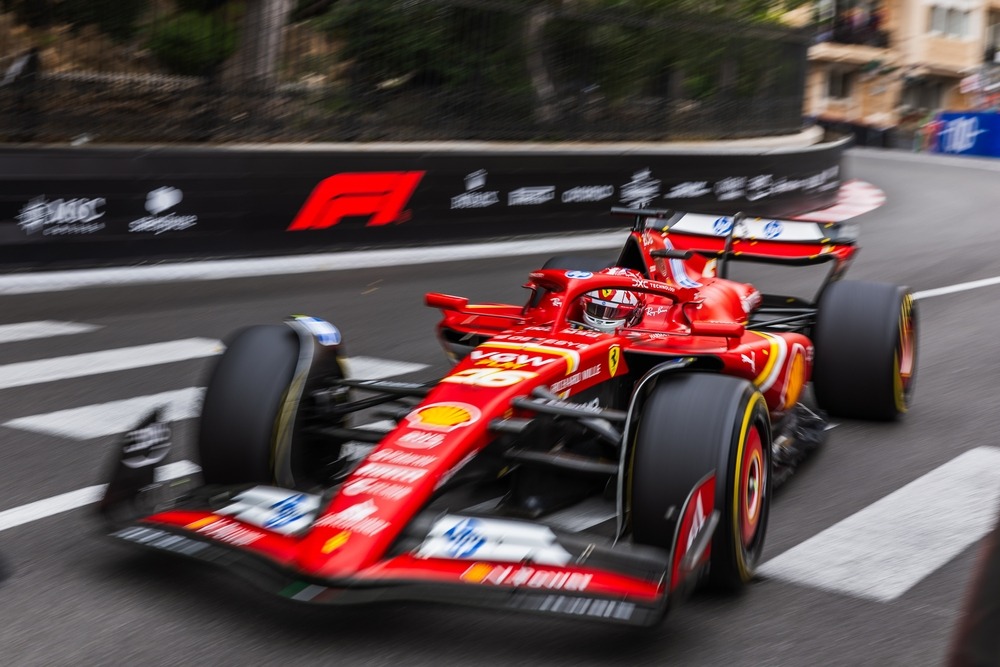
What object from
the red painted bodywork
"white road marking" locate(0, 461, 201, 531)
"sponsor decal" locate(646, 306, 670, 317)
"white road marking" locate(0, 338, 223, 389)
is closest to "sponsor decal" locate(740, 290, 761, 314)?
the red painted bodywork

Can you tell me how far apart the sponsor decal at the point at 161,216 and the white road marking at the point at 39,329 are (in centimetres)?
219

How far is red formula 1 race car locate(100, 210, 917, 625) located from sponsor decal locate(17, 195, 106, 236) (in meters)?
5.62

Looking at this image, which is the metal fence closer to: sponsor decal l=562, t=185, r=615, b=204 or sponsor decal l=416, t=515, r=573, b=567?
sponsor decal l=562, t=185, r=615, b=204

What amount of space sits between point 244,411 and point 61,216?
656 cm

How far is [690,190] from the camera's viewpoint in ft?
52.6

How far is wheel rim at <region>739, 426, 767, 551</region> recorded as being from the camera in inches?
163

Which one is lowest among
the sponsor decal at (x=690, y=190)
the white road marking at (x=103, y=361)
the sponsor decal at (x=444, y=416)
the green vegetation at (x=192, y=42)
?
the sponsor decal at (x=690, y=190)

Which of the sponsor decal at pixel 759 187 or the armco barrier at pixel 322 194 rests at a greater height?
the armco barrier at pixel 322 194

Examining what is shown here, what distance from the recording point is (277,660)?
3.55 meters

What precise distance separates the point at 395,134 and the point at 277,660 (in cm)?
1120

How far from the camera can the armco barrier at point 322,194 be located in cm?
1034

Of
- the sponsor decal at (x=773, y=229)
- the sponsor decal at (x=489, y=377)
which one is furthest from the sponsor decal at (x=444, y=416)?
the sponsor decal at (x=773, y=229)

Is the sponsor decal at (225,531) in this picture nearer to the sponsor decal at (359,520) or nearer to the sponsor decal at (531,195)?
the sponsor decal at (359,520)

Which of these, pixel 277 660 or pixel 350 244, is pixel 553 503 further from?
pixel 350 244
